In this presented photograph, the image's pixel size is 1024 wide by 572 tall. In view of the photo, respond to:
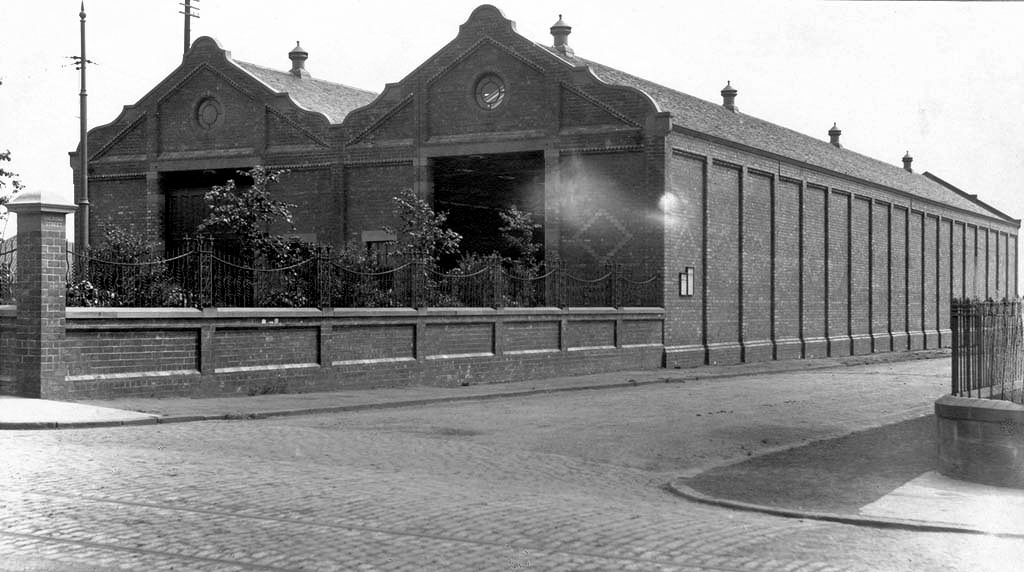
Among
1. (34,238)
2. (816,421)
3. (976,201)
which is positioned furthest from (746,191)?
(976,201)

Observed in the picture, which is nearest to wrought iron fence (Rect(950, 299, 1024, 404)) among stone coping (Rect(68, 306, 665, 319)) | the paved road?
the paved road

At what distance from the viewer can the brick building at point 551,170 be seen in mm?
31406

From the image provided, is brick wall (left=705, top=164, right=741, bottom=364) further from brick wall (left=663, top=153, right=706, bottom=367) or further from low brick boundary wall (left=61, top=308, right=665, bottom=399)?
low brick boundary wall (left=61, top=308, right=665, bottom=399)

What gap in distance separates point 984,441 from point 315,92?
32.9 metres

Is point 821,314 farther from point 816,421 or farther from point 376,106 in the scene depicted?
point 816,421

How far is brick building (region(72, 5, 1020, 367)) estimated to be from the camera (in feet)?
103

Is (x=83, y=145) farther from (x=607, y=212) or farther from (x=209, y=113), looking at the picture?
(x=607, y=212)

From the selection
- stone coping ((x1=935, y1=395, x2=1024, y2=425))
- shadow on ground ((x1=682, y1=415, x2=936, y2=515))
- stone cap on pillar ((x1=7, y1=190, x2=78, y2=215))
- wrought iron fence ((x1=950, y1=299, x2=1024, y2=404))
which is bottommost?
shadow on ground ((x1=682, y1=415, x2=936, y2=515))

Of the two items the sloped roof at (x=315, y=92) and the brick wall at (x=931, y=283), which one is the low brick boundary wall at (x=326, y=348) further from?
the brick wall at (x=931, y=283)

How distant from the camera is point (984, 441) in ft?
35.6

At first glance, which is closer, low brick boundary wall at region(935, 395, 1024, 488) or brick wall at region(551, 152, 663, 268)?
low brick boundary wall at region(935, 395, 1024, 488)

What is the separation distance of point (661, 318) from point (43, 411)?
1860cm

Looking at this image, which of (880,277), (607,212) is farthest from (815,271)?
(607,212)

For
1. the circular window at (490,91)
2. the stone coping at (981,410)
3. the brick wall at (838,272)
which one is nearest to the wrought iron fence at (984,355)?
the stone coping at (981,410)
